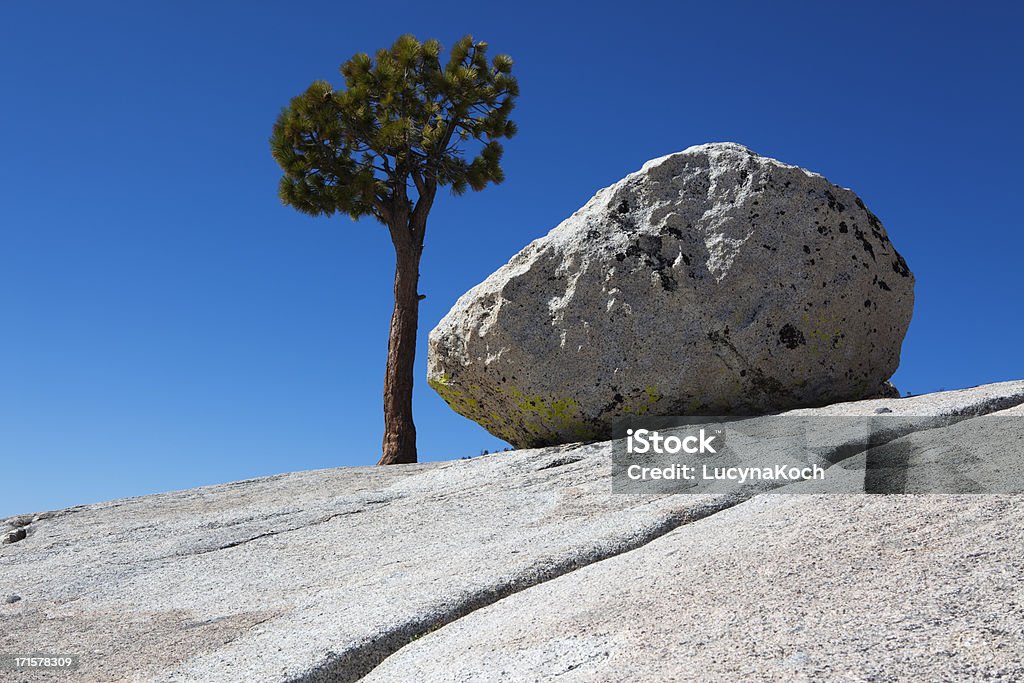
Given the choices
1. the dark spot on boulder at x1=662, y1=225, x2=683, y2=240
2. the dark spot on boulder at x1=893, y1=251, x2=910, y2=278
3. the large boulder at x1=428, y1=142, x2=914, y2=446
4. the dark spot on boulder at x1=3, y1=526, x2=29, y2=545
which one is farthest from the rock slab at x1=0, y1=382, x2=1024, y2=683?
the dark spot on boulder at x1=662, y1=225, x2=683, y2=240

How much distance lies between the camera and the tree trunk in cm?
1630

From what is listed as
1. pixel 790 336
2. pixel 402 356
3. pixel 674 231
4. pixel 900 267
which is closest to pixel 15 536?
pixel 402 356

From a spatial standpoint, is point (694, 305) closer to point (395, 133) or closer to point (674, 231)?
point (674, 231)

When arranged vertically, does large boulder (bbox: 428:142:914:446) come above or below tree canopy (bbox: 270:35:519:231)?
below

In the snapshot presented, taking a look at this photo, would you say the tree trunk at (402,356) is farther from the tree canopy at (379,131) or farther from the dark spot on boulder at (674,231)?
the dark spot on boulder at (674,231)

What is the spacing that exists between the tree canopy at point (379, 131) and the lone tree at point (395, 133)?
0.02 meters

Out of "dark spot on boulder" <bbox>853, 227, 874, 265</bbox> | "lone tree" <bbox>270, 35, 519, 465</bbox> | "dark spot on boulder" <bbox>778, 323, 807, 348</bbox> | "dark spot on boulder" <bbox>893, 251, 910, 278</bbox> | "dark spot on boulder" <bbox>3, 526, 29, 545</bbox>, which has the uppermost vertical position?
"lone tree" <bbox>270, 35, 519, 465</bbox>

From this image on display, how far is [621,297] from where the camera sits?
930 cm

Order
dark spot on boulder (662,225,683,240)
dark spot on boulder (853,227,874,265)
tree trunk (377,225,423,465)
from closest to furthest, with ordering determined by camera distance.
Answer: dark spot on boulder (662,225,683,240) → dark spot on boulder (853,227,874,265) → tree trunk (377,225,423,465)

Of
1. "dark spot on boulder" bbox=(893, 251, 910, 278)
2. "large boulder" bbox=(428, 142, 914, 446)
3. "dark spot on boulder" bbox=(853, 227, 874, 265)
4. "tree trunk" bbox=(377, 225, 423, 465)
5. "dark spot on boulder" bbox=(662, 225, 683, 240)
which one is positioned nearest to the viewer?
"large boulder" bbox=(428, 142, 914, 446)

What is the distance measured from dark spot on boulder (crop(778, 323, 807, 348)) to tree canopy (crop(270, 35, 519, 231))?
973cm

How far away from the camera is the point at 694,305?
918cm

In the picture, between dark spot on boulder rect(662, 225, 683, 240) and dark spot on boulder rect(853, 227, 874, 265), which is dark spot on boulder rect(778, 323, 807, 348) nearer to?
dark spot on boulder rect(853, 227, 874, 265)

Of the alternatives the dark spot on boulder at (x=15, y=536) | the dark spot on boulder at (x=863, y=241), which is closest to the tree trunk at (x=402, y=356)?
the dark spot on boulder at (x=15, y=536)
